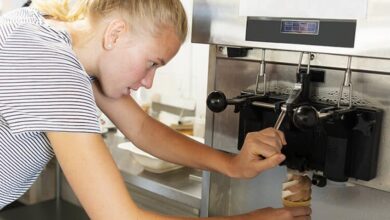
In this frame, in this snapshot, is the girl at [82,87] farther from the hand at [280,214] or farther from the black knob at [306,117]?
the black knob at [306,117]

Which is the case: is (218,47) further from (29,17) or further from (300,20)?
(29,17)

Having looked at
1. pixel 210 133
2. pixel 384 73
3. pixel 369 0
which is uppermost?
pixel 369 0

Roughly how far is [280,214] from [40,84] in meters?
0.46

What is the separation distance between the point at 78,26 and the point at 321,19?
40 centimetres

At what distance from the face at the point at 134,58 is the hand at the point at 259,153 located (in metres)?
0.21

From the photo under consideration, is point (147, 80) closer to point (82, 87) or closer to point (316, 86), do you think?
point (82, 87)

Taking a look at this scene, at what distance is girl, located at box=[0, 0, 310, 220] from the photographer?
657mm

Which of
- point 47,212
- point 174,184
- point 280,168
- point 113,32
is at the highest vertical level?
point 113,32

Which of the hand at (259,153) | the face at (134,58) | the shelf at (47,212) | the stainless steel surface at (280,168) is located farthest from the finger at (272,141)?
the shelf at (47,212)

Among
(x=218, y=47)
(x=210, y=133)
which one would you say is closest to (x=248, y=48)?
(x=218, y=47)

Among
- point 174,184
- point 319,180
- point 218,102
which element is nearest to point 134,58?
point 218,102

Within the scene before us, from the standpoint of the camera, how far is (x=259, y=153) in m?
0.81

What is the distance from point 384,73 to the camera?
714mm

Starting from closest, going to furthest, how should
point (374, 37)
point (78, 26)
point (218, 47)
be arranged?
point (374, 37) < point (78, 26) < point (218, 47)
